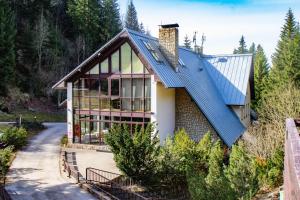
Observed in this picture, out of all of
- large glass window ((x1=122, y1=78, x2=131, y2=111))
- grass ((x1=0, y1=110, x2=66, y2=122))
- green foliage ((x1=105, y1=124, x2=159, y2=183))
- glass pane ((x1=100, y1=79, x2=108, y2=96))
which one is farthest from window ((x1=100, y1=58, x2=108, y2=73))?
grass ((x1=0, y1=110, x2=66, y2=122))

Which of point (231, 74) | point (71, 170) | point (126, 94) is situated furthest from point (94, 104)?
point (231, 74)

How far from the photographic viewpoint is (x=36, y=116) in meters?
41.6

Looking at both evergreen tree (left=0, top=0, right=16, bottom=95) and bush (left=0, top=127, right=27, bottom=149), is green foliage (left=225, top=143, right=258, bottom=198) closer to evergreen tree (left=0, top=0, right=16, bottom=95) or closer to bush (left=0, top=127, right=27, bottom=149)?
bush (left=0, top=127, right=27, bottom=149)

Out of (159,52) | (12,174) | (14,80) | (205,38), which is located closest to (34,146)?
Answer: (12,174)

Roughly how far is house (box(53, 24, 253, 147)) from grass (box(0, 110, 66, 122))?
14.3 m

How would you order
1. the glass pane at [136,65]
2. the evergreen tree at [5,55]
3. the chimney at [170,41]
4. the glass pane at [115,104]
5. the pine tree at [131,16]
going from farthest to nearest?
the pine tree at [131,16] → the evergreen tree at [5,55] → the chimney at [170,41] → the glass pane at [115,104] → the glass pane at [136,65]

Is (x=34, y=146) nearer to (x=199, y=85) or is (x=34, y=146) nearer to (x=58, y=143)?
(x=58, y=143)

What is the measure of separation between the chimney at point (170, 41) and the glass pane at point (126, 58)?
3.44 metres

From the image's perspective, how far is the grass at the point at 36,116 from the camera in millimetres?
37728

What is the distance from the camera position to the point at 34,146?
83.9 feet

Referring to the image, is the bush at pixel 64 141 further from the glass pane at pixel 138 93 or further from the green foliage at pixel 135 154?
the green foliage at pixel 135 154

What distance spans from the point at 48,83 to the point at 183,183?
117 ft

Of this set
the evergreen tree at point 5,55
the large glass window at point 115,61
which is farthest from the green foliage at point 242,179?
the evergreen tree at point 5,55

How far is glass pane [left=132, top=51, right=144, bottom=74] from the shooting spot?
23.4 metres
